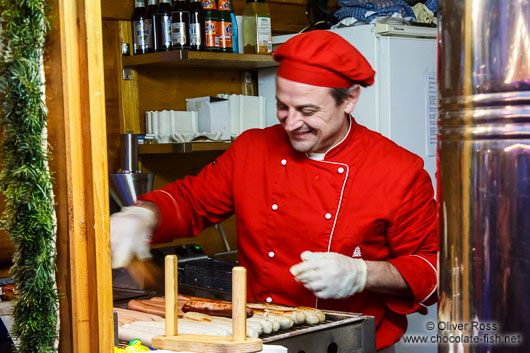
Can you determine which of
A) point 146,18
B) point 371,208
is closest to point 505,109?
point 371,208

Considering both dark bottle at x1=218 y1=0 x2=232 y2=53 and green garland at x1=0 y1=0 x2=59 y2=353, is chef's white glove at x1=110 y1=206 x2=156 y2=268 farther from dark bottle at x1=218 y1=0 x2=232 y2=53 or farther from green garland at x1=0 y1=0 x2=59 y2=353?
dark bottle at x1=218 y1=0 x2=232 y2=53

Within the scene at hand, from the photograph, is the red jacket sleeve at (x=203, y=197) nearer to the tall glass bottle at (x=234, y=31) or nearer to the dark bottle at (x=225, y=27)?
the dark bottle at (x=225, y=27)

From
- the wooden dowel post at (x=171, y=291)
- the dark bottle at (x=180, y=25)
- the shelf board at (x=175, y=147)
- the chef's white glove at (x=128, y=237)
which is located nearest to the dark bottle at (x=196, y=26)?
the dark bottle at (x=180, y=25)

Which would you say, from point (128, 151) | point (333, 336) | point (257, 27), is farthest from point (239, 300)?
point (257, 27)

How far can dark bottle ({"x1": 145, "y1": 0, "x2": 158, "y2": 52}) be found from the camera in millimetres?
3041

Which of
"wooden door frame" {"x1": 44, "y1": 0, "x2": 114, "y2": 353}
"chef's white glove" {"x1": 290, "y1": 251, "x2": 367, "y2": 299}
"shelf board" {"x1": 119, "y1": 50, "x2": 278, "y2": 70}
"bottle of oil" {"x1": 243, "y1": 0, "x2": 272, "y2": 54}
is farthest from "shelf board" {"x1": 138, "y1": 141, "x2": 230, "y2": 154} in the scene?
"wooden door frame" {"x1": 44, "y1": 0, "x2": 114, "y2": 353}

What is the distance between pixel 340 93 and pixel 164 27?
1.20 meters

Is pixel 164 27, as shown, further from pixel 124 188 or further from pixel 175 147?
pixel 124 188

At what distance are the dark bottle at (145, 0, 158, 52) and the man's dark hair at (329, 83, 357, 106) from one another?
1.21m

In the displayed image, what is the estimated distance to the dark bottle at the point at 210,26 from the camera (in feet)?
10.3

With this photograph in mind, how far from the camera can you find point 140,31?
10.0 ft

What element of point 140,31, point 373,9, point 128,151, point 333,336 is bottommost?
point 333,336

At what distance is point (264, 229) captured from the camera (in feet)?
7.22

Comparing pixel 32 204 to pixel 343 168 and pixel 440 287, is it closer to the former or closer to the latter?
pixel 440 287
